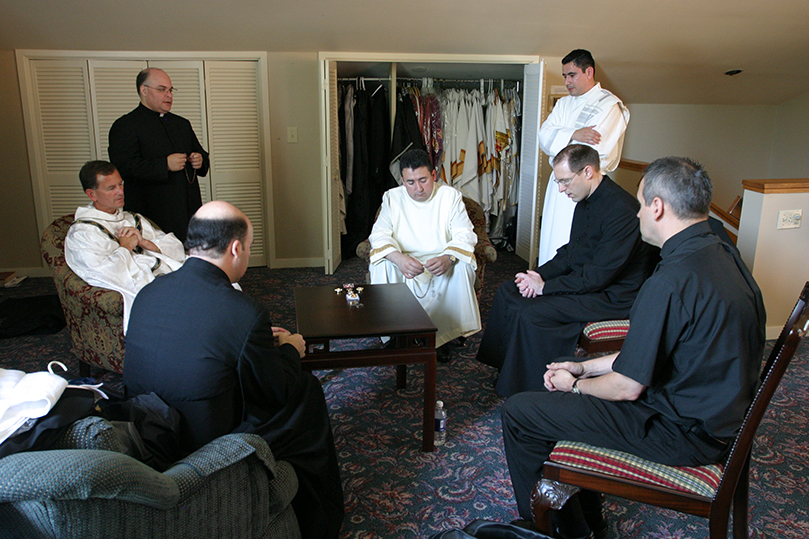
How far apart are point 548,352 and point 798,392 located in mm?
1263

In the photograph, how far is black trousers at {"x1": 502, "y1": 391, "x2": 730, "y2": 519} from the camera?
150cm

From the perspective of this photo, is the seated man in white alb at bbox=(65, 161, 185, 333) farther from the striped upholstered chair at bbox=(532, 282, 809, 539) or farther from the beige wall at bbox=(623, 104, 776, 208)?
the beige wall at bbox=(623, 104, 776, 208)

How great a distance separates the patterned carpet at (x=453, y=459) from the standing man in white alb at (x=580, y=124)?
3.45ft

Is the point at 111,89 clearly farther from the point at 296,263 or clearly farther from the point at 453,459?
the point at 453,459

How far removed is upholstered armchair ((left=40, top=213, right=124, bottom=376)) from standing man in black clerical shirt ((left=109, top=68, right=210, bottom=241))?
2.02ft

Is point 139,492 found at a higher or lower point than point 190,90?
lower

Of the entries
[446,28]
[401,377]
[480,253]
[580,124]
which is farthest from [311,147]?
[401,377]

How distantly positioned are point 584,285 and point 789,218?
4.93 feet

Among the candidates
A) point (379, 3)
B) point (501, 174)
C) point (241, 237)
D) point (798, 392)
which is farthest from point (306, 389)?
point (501, 174)

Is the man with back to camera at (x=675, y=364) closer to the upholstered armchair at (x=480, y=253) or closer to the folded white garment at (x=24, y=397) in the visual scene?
the folded white garment at (x=24, y=397)

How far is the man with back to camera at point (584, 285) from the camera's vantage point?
254cm

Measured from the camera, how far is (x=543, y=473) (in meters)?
1.56

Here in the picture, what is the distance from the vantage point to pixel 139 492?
1.13 m

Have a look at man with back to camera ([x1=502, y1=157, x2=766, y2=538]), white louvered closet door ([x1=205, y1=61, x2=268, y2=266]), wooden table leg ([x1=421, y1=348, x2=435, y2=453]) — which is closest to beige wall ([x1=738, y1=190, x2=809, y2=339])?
man with back to camera ([x1=502, y1=157, x2=766, y2=538])
